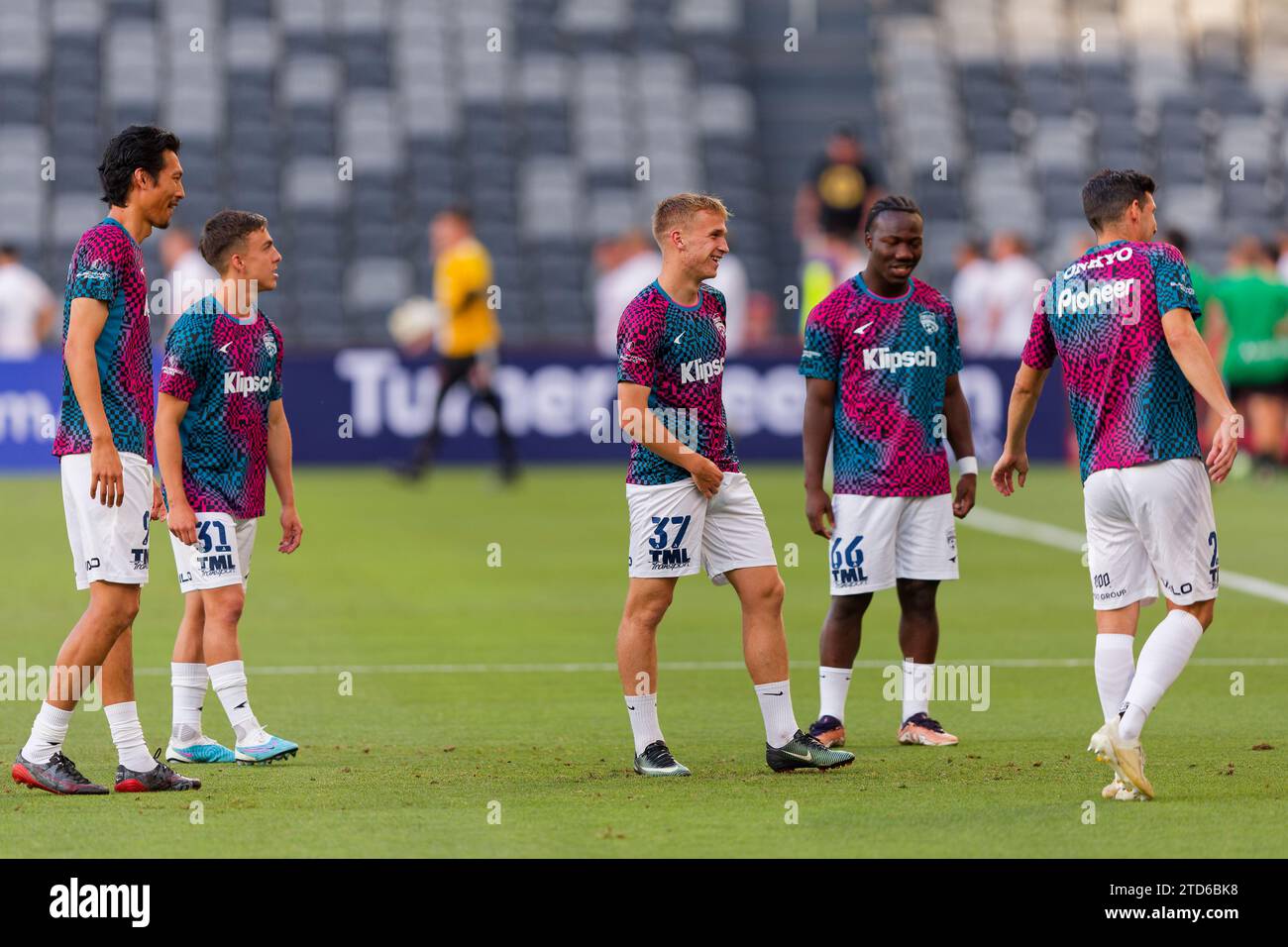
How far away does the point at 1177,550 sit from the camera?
7375mm

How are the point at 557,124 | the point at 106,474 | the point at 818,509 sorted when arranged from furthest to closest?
the point at 557,124 → the point at 818,509 → the point at 106,474

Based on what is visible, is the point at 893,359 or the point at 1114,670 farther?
the point at 893,359

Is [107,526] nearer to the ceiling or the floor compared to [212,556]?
nearer to the ceiling

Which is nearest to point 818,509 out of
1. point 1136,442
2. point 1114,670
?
point 1114,670

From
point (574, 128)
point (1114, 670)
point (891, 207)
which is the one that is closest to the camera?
point (1114, 670)

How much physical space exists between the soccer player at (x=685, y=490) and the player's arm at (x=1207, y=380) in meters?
1.59

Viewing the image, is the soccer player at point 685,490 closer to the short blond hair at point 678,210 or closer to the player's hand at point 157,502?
the short blond hair at point 678,210

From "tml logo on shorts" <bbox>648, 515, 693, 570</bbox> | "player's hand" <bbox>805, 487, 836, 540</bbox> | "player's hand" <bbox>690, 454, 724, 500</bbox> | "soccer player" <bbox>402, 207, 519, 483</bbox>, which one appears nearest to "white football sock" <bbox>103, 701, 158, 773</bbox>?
"tml logo on shorts" <bbox>648, 515, 693, 570</bbox>

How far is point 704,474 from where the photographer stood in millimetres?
7836

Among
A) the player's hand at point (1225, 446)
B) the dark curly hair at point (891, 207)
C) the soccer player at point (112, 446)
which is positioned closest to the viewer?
the player's hand at point (1225, 446)

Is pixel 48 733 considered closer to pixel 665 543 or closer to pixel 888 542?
pixel 665 543

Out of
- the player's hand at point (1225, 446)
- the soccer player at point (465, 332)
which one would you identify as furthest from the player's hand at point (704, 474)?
the soccer player at point (465, 332)

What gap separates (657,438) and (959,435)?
1658 millimetres

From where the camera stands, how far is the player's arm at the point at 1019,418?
784 centimetres
